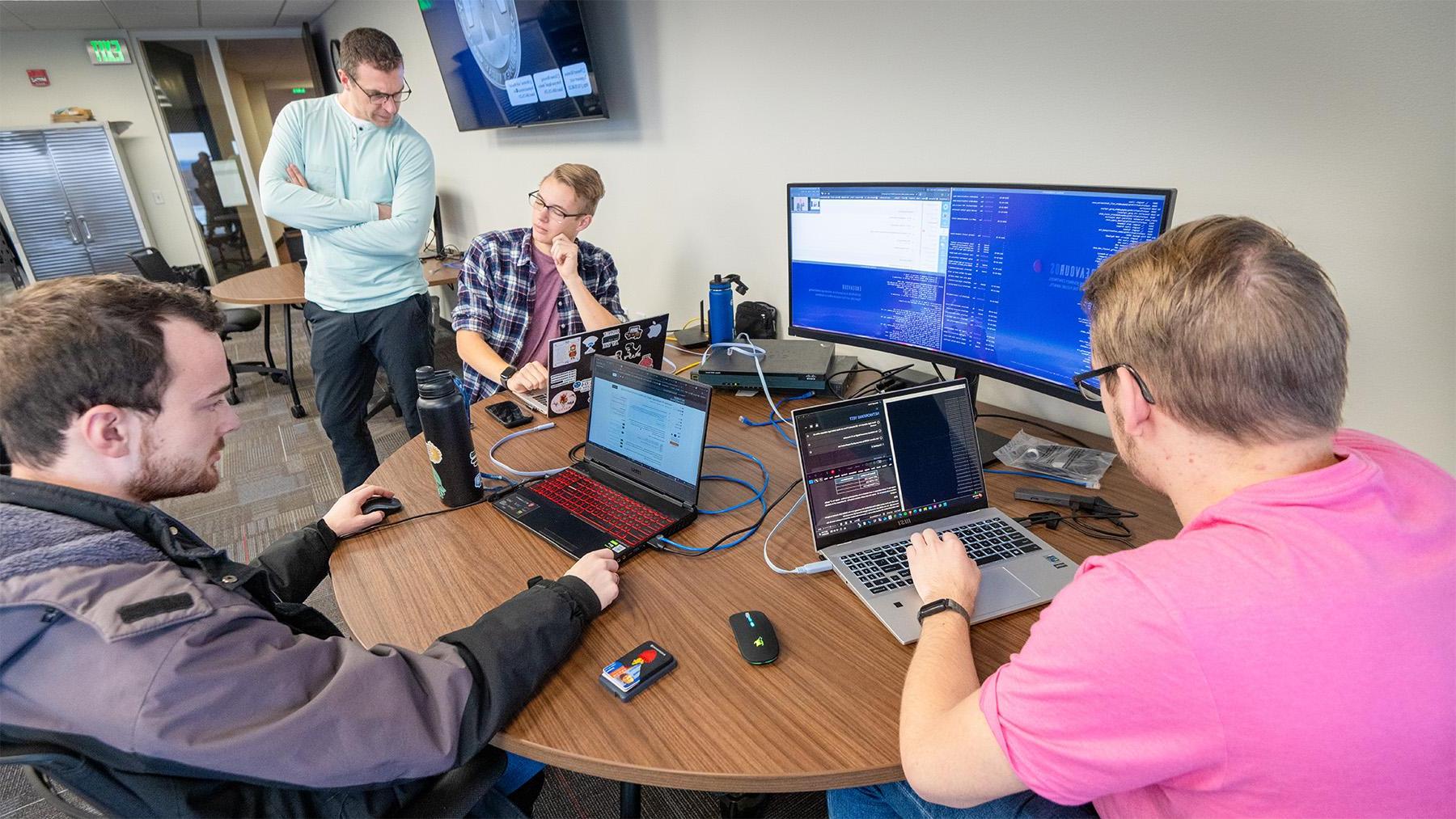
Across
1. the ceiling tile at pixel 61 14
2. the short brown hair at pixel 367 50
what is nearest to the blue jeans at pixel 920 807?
the short brown hair at pixel 367 50

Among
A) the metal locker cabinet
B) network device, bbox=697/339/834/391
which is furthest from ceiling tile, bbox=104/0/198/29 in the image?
network device, bbox=697/339/834/391

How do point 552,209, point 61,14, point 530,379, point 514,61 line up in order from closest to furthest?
1. point 530,379
2. point 552,209
3. point 514,61
4. point 61,14

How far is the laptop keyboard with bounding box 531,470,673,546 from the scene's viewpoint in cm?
117

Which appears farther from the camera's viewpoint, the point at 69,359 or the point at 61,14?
the point at 61,14

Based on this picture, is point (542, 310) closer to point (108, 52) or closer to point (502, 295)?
point (502, 295)

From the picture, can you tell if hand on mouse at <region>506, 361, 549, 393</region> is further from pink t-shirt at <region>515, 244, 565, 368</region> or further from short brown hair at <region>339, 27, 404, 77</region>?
short brown hair at <region>339, 27, 404, 77</region>

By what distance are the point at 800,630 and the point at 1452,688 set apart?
25.0 inches

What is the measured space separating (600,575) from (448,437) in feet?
1.45

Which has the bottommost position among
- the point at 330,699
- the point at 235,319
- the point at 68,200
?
the point at 235,319

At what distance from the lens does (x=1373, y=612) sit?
563 millimetres

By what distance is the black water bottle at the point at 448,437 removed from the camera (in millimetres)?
1223

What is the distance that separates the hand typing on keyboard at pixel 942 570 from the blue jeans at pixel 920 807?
243 millimetres

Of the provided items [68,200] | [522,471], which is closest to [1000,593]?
[522,471]

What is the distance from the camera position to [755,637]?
0.92 metres
